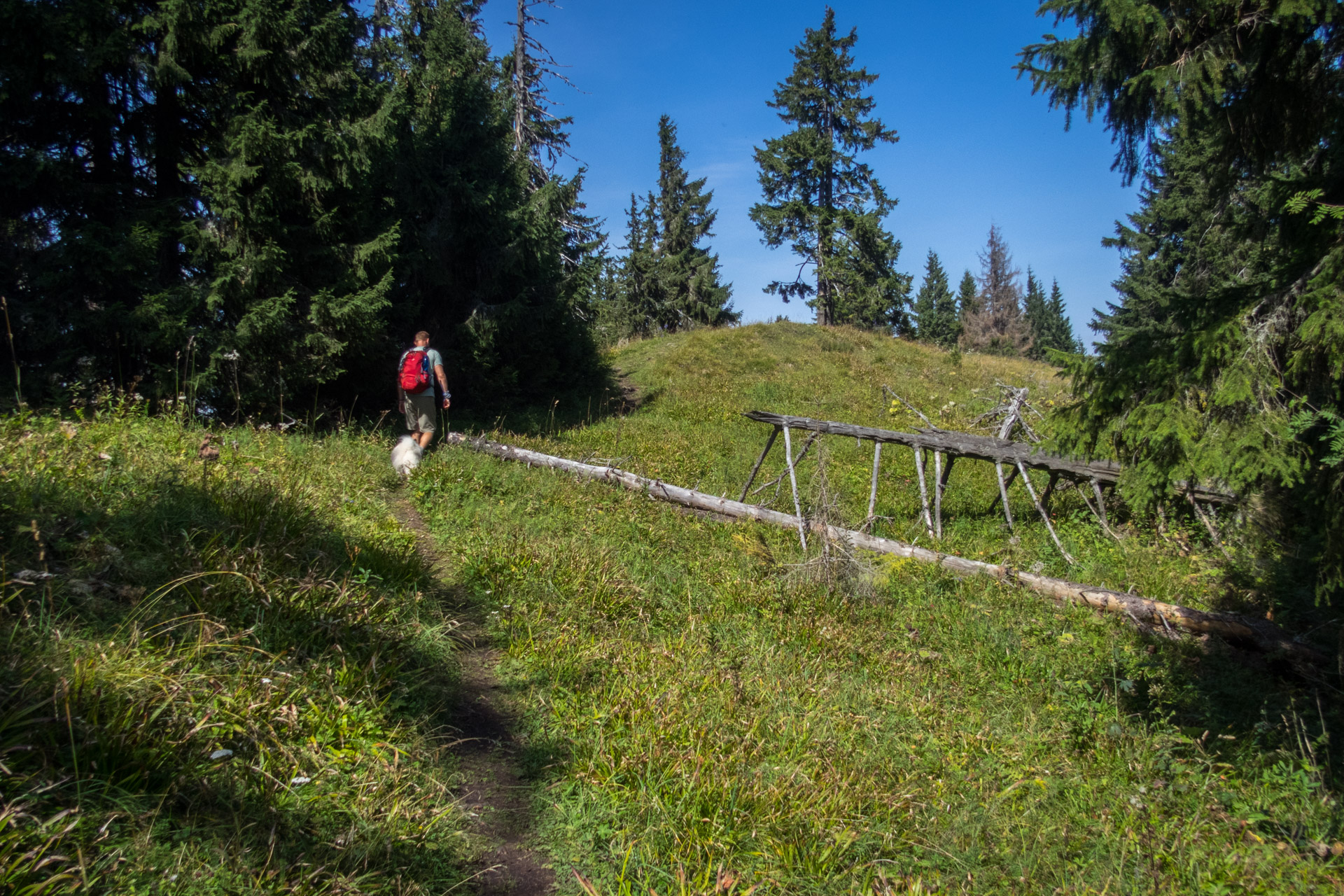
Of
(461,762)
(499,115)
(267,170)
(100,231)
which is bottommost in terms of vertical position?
(461,762)

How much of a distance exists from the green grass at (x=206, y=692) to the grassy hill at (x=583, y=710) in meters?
0.02

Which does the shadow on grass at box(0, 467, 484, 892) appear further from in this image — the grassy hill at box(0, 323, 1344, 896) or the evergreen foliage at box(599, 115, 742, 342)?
the evergreen foliage at box(599, 115, 742, 342)

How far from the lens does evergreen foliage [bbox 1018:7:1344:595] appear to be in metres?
3.56

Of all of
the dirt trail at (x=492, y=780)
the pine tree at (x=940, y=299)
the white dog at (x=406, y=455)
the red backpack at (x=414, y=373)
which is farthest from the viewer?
the pine tree at (x=940, y=299)

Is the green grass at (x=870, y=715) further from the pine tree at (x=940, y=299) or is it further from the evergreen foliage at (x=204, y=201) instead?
the pine tree at (x=940, y=299)

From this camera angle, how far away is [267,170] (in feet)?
33.5

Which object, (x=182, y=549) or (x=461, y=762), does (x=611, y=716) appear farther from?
(x=182, y=549)

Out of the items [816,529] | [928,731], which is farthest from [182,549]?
[816,529]

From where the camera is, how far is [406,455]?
959 cm

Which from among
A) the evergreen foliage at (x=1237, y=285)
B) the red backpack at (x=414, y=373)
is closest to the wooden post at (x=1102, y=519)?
the evergreen foliage at (x=1237, y=285)

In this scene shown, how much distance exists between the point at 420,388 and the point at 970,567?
8.12 m

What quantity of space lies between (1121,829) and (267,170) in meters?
12.6

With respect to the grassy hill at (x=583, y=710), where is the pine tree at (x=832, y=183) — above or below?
above

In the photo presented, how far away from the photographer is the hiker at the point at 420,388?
1028cm
